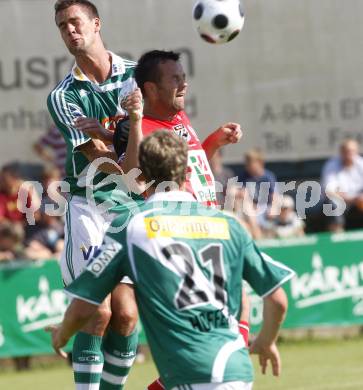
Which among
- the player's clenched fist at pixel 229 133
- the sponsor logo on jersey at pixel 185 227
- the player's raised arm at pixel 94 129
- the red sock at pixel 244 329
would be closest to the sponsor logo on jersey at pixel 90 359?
the red sock at pixel 244 329

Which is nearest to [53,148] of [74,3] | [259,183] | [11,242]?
[11,242]

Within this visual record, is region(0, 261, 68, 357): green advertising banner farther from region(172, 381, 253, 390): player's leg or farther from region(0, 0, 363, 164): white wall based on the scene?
region(172, 381, 253, 390): player's leg

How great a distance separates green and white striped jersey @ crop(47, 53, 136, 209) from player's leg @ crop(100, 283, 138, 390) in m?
0.70

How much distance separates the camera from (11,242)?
43.4 ft

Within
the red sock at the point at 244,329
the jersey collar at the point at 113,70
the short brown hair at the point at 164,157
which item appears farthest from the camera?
the jersey collar at the point at 113,70

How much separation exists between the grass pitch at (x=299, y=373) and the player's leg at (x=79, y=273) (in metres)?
3.25

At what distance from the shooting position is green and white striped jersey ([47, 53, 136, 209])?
7746 mm

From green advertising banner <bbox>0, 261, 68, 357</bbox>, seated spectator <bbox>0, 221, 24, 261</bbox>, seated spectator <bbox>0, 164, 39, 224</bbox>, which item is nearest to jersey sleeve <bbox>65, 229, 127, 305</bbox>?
green advertising banner <bbox>0, 261, 68, 357</bbox>

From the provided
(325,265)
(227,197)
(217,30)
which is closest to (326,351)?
(325,265)

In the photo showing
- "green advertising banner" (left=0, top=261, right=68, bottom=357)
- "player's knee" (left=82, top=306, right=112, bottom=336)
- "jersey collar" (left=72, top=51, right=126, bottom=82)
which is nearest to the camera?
"player's knee" (left=82, top=306, right=112, bottom=336)

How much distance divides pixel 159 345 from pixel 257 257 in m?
0.64

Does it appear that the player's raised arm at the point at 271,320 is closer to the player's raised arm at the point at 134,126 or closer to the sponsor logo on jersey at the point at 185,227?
the sponsor logo on jersey at the point at 185,227

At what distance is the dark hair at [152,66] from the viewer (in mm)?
7434

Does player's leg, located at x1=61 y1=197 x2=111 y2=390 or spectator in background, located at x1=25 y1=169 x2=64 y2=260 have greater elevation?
player's leg, located at x1=61 y1=197 x2=111 y2=390
